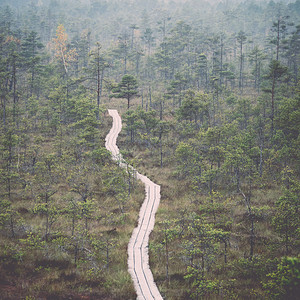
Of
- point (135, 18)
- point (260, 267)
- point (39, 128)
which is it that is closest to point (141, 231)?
point (260, 267)

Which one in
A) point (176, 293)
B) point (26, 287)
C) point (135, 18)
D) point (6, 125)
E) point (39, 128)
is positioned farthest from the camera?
point (135, 18)

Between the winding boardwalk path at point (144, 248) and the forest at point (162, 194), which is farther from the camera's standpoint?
the forest at point (162, 194)

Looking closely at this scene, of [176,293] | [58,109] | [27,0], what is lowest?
[176,293]

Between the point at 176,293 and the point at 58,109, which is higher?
the point at 58,109

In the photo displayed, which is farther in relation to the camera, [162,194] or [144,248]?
[162,194]

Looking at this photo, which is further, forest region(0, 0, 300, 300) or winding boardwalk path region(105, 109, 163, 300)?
forest region(0, 0, 300, 300)

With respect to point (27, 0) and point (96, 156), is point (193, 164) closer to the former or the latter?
point (96, 156)

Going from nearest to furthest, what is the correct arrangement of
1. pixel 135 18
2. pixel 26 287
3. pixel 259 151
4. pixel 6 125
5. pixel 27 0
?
pixel 26 287, pixel 259 151, pixel 6 125, pixel 135 18, pixel 27 0

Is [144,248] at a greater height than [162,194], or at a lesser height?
lesser
